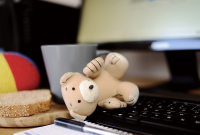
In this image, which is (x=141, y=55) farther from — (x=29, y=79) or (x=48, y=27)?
(x=29, y=79)

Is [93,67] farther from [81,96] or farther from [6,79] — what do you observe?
[6,79]

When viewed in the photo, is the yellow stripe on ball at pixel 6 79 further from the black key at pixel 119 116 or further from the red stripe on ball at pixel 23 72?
the black key at pixel 119 116

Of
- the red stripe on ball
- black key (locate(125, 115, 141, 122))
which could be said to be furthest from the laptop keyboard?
the red stripe on ball

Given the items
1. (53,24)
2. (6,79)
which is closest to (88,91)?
(6,79)

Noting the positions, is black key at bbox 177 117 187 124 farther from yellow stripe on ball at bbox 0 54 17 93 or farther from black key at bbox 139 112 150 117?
yellow stripe on ball at bbox 0 54 17 93

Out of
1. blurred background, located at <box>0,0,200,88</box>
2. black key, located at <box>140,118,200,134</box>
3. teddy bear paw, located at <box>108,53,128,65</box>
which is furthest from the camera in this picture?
blurred background, located at <box>0,0,200,88</box>

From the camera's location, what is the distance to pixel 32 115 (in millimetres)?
313

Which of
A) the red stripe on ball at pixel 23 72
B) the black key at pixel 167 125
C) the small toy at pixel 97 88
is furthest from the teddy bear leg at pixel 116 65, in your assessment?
the red stripe on ball at pixel 23 72

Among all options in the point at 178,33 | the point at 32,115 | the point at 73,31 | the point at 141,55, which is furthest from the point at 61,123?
the point at 141,55

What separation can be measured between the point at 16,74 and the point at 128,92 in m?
0.27

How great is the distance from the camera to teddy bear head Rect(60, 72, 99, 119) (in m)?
0.27

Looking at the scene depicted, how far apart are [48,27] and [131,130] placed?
50 centimetres

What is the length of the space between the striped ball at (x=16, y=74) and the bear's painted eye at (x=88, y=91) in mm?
223

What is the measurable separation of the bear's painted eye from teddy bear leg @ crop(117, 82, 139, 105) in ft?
0.20
